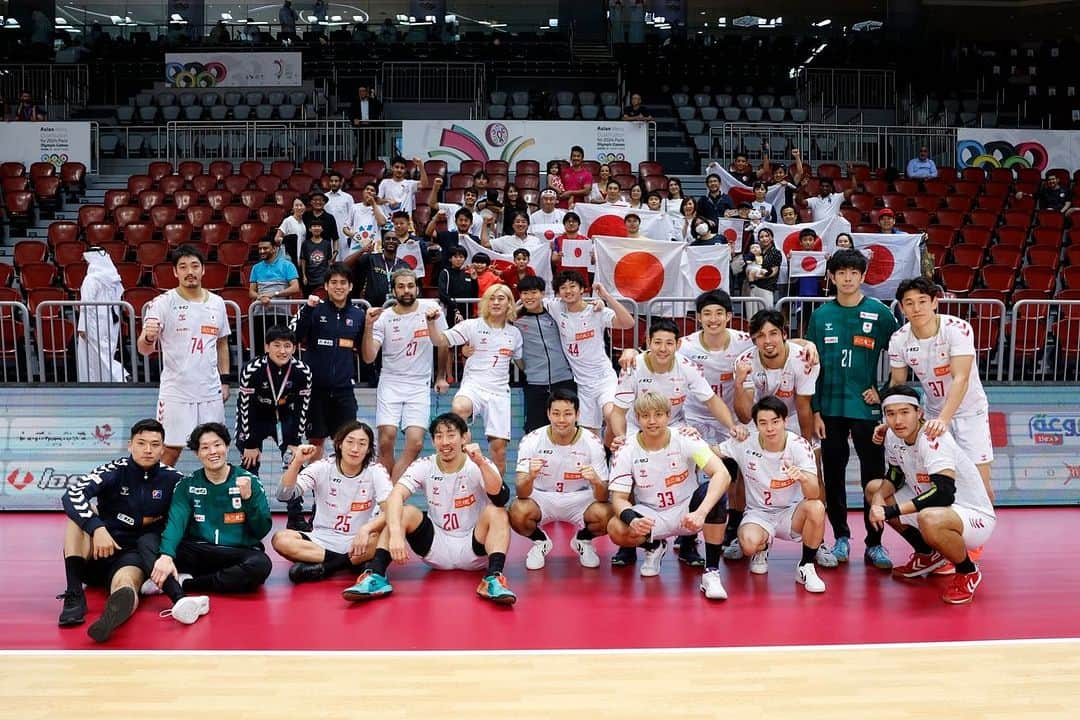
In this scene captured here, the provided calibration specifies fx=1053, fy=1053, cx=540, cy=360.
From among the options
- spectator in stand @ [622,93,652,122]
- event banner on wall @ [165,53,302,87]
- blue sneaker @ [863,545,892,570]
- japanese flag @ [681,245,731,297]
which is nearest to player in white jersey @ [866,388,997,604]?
blue sneaker @ [863,545,892,570]

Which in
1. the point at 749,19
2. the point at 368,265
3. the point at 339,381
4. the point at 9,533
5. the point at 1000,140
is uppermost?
the point at 749,19

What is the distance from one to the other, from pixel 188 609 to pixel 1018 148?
1704cm

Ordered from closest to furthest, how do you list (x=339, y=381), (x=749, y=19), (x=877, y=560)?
(x=877, y=560) < (x=339, y=381) < (x=749, y=19)

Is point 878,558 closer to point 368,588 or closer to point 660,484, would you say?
point 660,484

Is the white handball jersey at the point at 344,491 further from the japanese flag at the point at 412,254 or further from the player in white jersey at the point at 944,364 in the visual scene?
the japanese flag at the point at 412,254

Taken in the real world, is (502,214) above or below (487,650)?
above

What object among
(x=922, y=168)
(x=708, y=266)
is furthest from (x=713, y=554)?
(x=922, y=168)

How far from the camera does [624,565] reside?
25.0ft

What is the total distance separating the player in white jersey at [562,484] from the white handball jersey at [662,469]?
0.79 feet

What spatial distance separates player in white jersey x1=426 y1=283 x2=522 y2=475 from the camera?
8.54 m

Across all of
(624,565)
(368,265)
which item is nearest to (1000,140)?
(368,265)

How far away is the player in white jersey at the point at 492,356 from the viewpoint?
8.54m

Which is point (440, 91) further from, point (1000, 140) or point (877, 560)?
point (877, 560)

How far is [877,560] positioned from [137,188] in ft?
44.2
